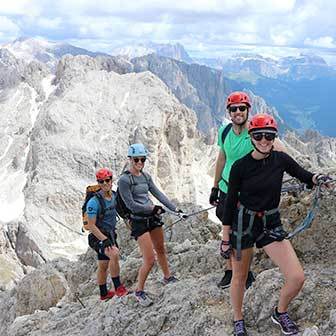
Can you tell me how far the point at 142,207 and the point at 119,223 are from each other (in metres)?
14.1

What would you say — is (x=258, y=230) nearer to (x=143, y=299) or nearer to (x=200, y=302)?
(x=200, y=302)

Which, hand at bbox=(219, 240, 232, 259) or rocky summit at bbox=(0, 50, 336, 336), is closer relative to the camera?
hand at bbox=(219, 240, 232, 259)

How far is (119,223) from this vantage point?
24.4 metres

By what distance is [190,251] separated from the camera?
15523 millimetres

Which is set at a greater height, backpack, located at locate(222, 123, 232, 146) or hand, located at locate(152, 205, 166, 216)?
backpack, located at locate(222, 123, 232, 146)

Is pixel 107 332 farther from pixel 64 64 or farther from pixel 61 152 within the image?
pixel 64 64

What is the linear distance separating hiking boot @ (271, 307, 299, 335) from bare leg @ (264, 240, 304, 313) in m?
0.50

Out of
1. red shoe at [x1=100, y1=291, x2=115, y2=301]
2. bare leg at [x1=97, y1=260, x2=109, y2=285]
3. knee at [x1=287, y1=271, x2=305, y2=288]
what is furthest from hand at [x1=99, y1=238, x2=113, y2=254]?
knee at [x1=287, y1=271, x2=305, y2=288]

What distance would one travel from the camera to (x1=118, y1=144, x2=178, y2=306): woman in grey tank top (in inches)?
411

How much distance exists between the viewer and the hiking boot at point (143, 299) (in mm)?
11203

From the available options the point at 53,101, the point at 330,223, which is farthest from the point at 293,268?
the point at 53,101

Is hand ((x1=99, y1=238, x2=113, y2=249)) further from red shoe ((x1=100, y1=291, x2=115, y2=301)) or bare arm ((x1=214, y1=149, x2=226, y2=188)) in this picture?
bare arm ((x1=214, y1=149, x2=226, y2=188))

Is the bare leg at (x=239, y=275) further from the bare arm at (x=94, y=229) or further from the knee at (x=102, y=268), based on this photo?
the knee at (x=102, y=268)

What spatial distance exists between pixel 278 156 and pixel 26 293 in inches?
605
